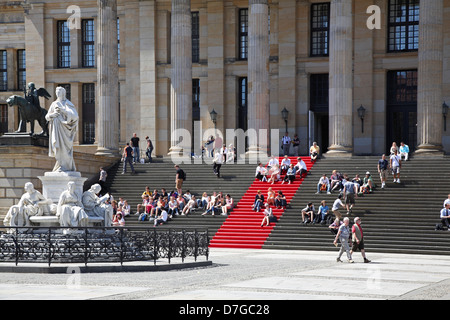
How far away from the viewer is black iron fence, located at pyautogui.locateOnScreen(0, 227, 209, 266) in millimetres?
20875

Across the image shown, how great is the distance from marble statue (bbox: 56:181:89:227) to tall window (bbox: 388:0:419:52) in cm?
3343

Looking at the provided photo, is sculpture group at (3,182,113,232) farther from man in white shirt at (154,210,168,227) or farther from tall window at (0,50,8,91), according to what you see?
tall window at (0,50,8,91)

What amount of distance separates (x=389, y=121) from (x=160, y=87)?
51.0 ft

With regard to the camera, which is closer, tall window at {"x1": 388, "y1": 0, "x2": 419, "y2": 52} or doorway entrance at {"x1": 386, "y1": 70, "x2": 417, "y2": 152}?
tall window at {"x1": 388, "y1": 0, "x2": 419, "y2": 52}

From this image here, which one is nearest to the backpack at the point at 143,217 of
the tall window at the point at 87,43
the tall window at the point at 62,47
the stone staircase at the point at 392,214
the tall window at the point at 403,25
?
the stone staircase at the point at 392,214

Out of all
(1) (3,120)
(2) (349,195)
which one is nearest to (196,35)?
(1) (3,120)

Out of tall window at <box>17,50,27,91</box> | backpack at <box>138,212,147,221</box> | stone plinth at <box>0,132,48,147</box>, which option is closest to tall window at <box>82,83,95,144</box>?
tall window at <box>17,50,27,91</box>

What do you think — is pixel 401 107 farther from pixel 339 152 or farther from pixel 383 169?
pixel 383 169

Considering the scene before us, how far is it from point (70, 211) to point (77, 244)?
35.8 inches

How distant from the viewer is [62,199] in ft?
71.6

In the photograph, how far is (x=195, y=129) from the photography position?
2157 inches

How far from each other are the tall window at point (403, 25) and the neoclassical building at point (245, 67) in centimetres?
6
